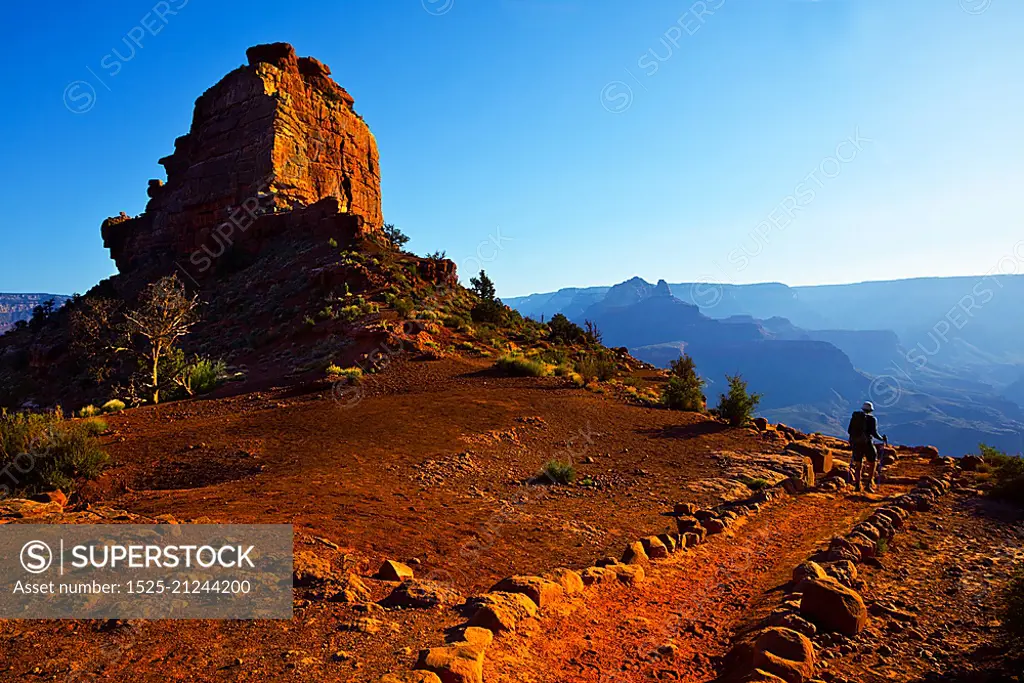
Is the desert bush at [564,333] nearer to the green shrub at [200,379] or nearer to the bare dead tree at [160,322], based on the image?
the green shrub at [200,379]

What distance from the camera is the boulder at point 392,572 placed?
16.4 feet

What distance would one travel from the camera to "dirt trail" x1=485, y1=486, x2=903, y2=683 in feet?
12.8

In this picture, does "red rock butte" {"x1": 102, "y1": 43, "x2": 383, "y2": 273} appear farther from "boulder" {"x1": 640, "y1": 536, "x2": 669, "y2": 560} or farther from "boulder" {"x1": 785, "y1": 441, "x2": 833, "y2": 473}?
"boulder" {"x1": 640, "y1": 536, "x2": 669, "y2": 560}

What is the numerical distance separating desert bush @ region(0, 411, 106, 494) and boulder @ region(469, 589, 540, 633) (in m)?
6.17

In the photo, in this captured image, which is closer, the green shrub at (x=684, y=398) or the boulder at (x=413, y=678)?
the boulder at (x=413, y=678)

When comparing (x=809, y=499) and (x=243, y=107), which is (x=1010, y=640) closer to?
(x=809, y=499)

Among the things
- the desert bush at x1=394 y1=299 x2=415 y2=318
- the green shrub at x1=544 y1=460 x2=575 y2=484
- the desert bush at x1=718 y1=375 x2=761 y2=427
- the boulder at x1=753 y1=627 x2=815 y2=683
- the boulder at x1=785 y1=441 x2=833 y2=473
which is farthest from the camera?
the desert bush at x1=394 y1=299 x2=415 y2=318

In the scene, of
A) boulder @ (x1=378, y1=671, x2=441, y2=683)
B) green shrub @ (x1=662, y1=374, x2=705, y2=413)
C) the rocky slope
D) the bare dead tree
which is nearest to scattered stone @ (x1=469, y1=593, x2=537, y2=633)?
boulder @ (x1=378, y1=671, x2=441, y2=683)

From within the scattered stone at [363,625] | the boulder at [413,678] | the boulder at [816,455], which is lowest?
the boulder at [816,455]

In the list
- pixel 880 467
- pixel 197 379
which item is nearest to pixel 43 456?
pixel 197 379

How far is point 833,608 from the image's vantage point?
4508 millimetres

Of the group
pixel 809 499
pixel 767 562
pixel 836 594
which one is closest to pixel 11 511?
pixel 836 594

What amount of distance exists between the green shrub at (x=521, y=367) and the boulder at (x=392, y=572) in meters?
13.4

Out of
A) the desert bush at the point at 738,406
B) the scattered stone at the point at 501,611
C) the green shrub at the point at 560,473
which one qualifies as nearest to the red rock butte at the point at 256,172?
the desert bush at the point at 738,406
